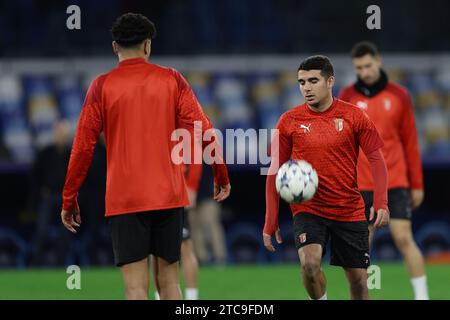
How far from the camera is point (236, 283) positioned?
539 inches

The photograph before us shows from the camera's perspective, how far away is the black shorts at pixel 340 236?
7949 mm

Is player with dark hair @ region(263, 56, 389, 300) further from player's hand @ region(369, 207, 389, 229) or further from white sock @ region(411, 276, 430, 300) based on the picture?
white sock @ region(411, 276, 430, 300)

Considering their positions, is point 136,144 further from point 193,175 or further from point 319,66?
point 193,175

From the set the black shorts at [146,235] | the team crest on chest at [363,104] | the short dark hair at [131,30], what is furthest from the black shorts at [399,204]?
the short dark hair at [131,30]

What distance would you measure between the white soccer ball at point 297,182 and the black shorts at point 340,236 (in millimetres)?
290

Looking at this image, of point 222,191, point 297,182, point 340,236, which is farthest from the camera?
point 340,236

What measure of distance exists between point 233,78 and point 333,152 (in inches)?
433

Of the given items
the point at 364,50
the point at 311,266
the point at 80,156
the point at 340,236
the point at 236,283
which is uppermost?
the point at 364,50

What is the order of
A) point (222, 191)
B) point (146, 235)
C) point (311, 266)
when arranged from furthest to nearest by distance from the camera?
point (311, 266) < point (222, 191) < point (146, 235)

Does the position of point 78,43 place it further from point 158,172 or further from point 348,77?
point 158,172

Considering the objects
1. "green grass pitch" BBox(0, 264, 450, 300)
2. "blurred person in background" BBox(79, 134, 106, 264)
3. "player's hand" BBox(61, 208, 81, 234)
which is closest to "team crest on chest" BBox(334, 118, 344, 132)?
"player's hand" BBox(61, 208, 81, 234)

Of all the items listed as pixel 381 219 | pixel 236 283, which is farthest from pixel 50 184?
pixel 381 219

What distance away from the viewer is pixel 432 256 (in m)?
17.6

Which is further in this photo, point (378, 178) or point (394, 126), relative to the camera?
point (394, 126)
